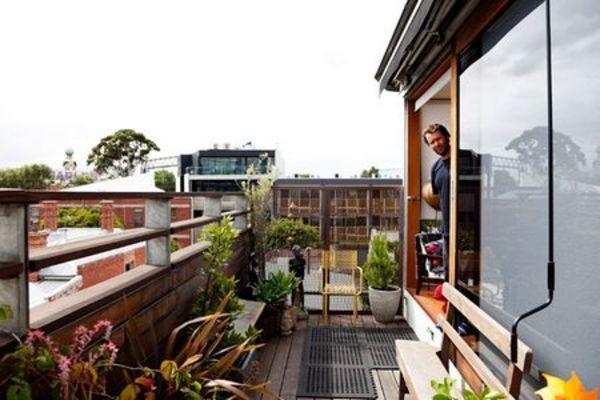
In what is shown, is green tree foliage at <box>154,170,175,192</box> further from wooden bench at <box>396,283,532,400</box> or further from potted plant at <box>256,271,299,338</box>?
wooden bench at <box>396,283,532,400</box>

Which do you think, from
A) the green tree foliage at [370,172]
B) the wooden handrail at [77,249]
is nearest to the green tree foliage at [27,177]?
the green tree foliage at [370,172]

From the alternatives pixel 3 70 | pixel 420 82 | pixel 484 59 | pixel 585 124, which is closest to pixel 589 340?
pixel 585 124

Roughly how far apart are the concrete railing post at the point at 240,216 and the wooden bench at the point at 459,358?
2506 mm

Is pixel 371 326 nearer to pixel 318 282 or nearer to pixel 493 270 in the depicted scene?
pixel 318 282

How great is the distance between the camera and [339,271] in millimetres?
5293

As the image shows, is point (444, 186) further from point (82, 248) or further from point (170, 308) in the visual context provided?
point (82, 248)

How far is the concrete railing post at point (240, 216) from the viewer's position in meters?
4.79

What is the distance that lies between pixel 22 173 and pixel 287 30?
26.7m

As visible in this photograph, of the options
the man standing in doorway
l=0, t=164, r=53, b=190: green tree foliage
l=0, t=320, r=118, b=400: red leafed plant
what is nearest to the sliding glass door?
the man standing in doorway

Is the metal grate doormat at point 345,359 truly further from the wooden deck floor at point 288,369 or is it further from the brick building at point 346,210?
the brick building at point 346,210

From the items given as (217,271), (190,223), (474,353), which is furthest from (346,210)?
(474,353)

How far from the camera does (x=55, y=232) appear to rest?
23.0ft

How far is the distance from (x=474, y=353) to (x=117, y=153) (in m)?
38.8

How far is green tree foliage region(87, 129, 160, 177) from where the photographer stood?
36812 millimetres
